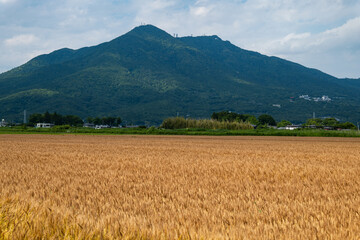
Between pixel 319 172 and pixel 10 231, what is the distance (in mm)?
8670

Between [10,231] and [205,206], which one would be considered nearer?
[10,231]

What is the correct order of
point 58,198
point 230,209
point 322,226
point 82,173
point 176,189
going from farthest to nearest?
point 82,173 < point 176,189 < point 58,198 < point 230,209 < point 322,226

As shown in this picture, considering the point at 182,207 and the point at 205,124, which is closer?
the point at 182,207

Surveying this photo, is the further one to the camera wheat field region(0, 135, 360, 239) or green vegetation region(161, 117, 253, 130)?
green vegetation region(161, 117, 253, 130)

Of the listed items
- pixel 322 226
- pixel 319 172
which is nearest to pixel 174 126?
pixel 319 172

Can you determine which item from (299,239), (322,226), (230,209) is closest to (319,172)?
(230,209)

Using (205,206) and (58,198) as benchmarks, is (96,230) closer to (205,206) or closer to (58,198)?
(205,206)

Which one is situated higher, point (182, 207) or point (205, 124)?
point (205, 124)

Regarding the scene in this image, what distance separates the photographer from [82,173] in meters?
9.78

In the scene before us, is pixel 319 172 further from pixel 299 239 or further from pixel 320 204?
pixel 299 239

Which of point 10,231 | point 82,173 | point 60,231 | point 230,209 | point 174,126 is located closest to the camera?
point 10,231

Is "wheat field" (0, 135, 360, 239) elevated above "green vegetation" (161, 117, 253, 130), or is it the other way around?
"green vegetation" (161, 117, 253, 130)

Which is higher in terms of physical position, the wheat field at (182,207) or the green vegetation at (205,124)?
the green vegetation at (205,124)

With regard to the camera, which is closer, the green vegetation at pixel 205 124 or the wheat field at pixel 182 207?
the wheat field at pixel 182 207
